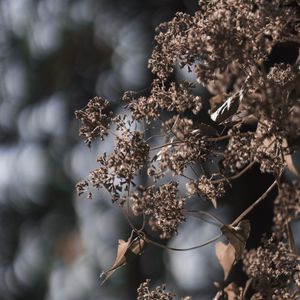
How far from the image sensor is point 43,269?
4.68 ft

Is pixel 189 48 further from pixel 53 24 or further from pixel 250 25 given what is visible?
pixel 53 24

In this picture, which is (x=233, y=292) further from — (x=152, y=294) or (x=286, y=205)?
(x=286, y=205)

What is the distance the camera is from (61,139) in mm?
1449

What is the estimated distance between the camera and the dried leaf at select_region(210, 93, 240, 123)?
0.58 metres

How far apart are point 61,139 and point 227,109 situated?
2.90 ft

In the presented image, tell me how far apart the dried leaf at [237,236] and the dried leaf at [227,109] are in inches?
3.2

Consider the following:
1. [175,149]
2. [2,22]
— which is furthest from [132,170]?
[2,22]

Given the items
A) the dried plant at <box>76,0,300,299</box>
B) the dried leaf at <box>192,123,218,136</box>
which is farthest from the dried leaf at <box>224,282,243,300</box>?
the dried leaf at <box>192,123,218,136</box>

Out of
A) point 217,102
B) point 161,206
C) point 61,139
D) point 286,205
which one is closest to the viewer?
point 286,205

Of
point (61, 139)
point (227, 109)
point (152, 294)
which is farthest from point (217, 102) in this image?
point (61, 139)

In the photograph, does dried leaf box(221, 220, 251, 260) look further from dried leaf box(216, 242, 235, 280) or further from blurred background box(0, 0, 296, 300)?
blurred background box(0, 0, 296, 300)

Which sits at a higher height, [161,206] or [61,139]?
[161,206]

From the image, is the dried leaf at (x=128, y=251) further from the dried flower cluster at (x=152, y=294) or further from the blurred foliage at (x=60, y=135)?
the blurred foliage at (x=60, y=135)

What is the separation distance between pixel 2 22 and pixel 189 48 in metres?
1.18
